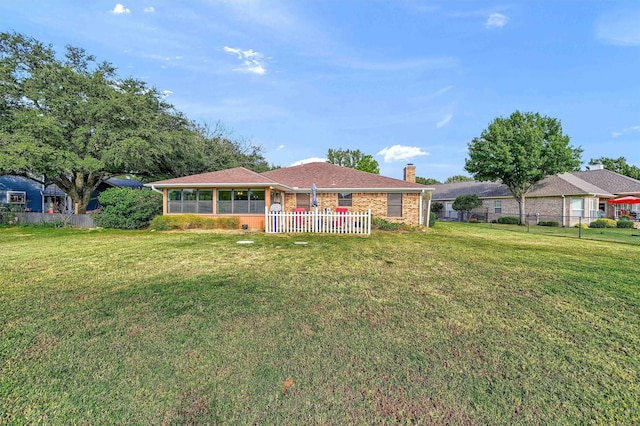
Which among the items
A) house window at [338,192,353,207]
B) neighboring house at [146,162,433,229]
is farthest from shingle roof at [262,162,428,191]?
house window at [338,192,353,207]

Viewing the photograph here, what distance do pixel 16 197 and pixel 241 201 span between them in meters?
18.7

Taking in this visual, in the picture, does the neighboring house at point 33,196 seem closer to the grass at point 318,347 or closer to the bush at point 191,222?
the bush at point 191,222

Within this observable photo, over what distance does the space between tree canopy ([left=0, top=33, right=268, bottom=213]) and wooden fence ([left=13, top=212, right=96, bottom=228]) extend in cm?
157

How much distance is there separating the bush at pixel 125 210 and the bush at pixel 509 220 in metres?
24.1

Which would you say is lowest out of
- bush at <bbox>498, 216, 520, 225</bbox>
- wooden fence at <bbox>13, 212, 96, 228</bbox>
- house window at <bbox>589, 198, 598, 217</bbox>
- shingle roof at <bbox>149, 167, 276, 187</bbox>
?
bush at <bbox>498, 216, 520, 225</bbox>

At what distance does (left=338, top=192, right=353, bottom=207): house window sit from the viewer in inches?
648

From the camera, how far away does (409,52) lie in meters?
14.6

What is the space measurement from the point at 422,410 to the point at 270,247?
678 cm

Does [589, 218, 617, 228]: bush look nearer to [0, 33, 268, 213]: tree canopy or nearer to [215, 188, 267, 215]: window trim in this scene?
[215, 188, 267, 215]: window trim

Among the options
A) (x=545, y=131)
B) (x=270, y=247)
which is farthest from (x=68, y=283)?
(x=545, y=131)

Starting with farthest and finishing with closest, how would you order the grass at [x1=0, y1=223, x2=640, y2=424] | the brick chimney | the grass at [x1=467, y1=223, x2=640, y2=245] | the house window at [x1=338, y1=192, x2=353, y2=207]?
the brick chimney
the house window at [x1=338, y1=192, x2=353, y2=207]
the grass at [x1=467, y1=223, x2=640, y2=245]
the grass at [x1=0, y1=223, x2=640, y2=424]

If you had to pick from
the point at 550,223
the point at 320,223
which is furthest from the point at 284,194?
the point at 550,223

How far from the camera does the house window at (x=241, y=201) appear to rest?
14.8 m

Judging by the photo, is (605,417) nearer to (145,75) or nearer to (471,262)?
(471,262)
